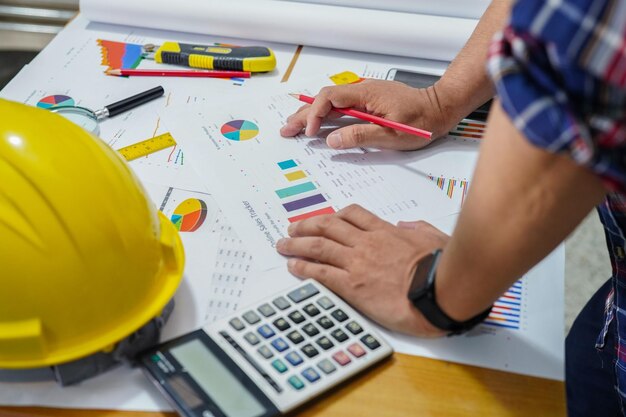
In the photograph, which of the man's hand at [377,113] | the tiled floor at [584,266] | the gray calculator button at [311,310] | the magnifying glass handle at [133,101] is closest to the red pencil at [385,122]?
the man's hand at [377,113]

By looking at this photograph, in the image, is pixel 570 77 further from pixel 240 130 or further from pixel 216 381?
pixel 240 130

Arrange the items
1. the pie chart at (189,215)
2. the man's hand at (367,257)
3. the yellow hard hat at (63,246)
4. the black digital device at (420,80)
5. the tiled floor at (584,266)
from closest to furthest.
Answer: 1. the yellow hard hat at (63,246)
2. the man's hand at (367,257)
3. the pie chart at (189,215)
4. the black digital device at (420,80)
5. the tiled floor at (584,266)

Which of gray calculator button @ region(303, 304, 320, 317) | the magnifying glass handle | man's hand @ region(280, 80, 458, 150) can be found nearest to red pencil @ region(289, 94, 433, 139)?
man's hand @ region(280, 80, 458, 150)

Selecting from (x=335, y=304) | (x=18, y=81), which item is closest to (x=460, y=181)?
(x=335, y=304)

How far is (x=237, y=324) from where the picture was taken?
0.65 metres

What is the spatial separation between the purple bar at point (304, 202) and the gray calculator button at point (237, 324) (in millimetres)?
195

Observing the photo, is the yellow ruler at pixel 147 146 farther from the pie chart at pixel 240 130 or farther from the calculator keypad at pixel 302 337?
the calculator keypad at pixel 302 337

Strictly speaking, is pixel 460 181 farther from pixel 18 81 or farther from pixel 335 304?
pixel 18 81

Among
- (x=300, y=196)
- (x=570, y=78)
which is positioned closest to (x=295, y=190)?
(x=300, y=196)

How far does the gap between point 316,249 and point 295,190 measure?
13cm

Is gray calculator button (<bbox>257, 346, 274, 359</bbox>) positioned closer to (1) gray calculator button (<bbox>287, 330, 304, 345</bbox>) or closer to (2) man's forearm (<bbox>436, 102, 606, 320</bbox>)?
(1) gray calculator button (<bbox>287, 330, 304, 345</bbox>)

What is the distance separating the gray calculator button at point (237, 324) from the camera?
0.65 m

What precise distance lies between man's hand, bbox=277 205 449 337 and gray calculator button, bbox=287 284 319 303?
0.02 m

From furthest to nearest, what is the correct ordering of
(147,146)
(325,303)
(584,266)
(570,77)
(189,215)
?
(584,266), (147,146), (189,215), (325,303), (570,77)
